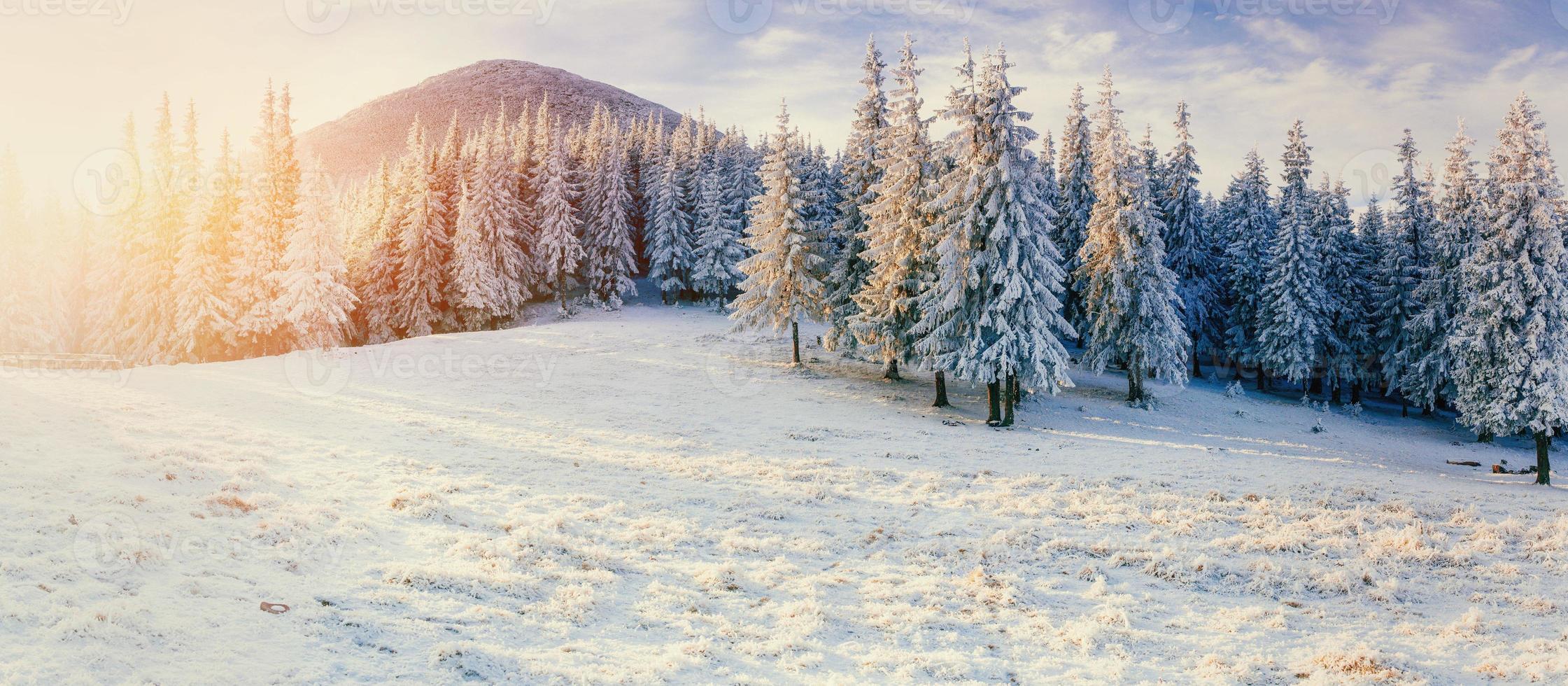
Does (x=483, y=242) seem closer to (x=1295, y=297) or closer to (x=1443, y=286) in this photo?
(x=1295, y=297)

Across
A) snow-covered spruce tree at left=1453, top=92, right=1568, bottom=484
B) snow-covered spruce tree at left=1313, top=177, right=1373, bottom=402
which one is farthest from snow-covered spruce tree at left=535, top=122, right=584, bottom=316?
snow-covered spruce tree at left=1453, top=92, right=1568, bottom=484

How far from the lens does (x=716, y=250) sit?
60.1 meters

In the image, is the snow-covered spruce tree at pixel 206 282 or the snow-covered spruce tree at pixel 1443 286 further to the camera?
the snow-covered spruce tree at pixel 206 282

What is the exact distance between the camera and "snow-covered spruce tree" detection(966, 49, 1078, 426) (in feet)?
89.1

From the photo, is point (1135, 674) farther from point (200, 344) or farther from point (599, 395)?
point (200, 344)

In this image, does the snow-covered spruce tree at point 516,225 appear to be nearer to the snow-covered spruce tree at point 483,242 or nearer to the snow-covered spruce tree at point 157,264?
the snow-covered spruce tree at point 483,242

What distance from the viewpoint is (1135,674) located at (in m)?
8.62

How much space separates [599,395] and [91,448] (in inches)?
670

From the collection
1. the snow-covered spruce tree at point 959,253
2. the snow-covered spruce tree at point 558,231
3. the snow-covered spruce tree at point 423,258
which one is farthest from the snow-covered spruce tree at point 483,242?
the snow-covered spruce tree at point 959,253

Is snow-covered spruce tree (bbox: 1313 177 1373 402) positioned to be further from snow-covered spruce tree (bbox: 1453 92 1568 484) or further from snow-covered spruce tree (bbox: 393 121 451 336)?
snow-covered spruce tree (bbox: 393 121 451 336)

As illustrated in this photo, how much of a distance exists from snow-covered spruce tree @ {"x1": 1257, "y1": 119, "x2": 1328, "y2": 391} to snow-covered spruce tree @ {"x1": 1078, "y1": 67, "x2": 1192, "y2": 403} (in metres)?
12.0

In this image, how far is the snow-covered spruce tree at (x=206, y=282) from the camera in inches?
1484

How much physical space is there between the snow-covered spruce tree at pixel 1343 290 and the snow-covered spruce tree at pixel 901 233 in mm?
30591

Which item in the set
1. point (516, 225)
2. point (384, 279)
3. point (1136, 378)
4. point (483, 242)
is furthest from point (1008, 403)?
point (384, 279)
